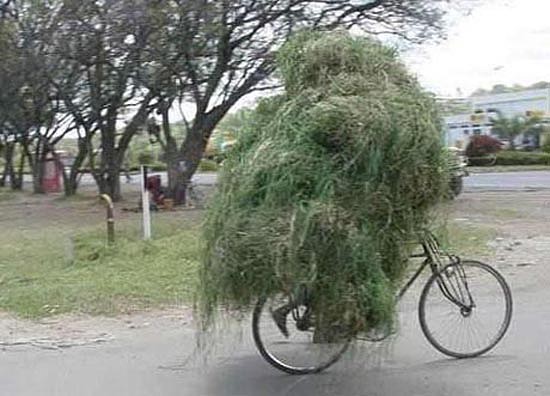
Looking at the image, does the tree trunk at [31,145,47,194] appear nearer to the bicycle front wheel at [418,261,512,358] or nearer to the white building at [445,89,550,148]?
the bicycle front wheel at [418,261,512,358]

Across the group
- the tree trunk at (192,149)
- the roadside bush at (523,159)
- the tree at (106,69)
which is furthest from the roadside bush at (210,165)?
the roadside bush at (523,159)

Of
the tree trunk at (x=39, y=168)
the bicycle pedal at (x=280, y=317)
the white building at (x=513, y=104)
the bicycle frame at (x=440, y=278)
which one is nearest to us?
the bicycle pedal at (x=280, y=317)

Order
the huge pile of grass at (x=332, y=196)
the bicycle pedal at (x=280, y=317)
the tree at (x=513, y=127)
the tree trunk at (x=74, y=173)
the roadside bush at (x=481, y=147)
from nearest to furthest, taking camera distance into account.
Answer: the huge pile of grass at (x=332, y=196)
the bicycle pedal at (x=280, y=317)
the tree trunk at (x=74, y=173)
the roadside bush at (x=481, y=147)
the tree at (x=513, y=127)

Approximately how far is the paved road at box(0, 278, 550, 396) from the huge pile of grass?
50cm

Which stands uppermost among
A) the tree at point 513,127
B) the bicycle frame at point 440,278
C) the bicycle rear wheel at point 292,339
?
the tree at point 513,127

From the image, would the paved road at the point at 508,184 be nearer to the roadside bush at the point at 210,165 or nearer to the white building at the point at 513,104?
the roadside bush at the point at 210,165

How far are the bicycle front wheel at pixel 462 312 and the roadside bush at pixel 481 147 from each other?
44421 millimetres

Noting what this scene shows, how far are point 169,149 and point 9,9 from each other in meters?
6.03

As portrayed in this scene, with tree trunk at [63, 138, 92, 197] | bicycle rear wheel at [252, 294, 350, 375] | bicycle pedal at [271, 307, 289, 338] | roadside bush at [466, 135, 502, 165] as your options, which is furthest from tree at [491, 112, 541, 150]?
bicycle pedal at [271, 307, 289, 338]

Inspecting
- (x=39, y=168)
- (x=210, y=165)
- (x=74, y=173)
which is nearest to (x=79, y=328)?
(x=210, y=165)

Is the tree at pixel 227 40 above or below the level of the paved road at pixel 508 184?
above

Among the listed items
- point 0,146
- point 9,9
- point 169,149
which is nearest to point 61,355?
point 169,149

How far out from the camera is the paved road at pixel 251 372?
5.62 m

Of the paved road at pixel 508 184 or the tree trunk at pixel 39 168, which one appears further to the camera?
the tree trunk at pixel 39 168
